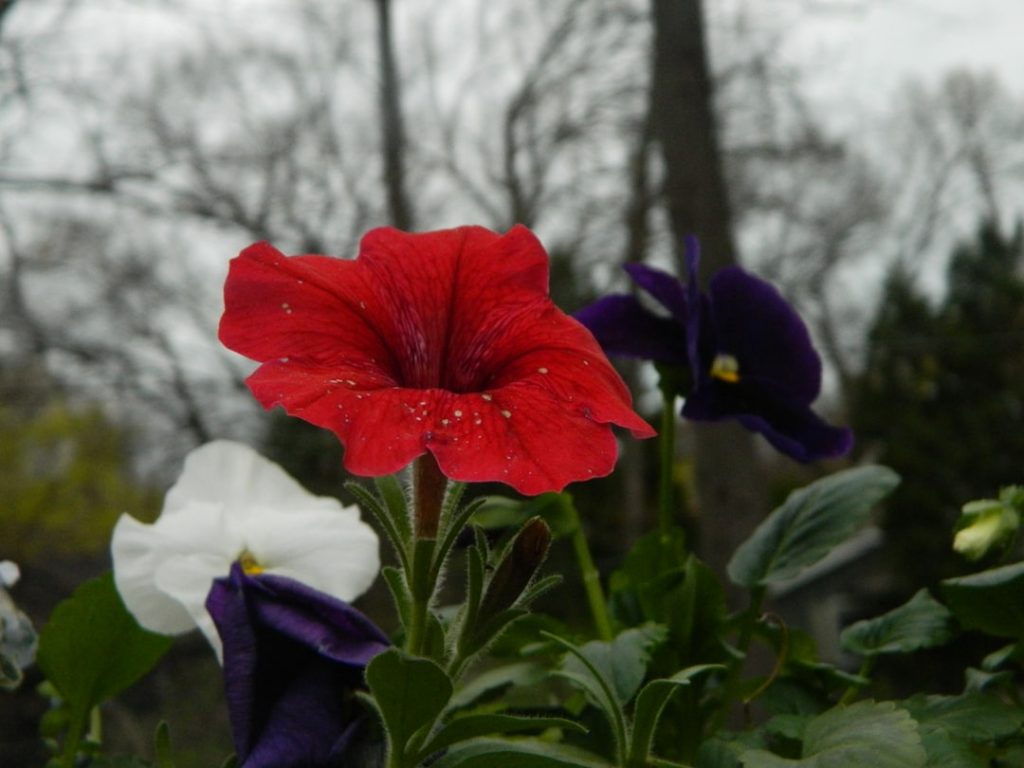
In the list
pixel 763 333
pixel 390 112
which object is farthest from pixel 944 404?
pixel 763 333

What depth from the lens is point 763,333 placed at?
3.02 feet

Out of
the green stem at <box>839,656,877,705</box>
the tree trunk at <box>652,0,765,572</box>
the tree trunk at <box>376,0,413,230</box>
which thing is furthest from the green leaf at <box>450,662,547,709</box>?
the tree trunk at <box>376,0,413,230</box>

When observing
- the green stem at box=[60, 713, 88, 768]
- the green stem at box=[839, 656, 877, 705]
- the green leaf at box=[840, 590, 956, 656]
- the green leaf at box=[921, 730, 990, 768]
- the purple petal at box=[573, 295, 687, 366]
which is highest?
the purple petal at box=[573, 295, 687, 366]

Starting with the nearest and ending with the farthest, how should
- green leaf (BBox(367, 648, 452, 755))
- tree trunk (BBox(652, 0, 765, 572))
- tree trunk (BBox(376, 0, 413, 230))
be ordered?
green leaf (BBox(367, 648, 452, 755)) → tree trunk (BBox(652, 0, 765, 572)) → tree trunk (BBox(376, 0, 413, 230))

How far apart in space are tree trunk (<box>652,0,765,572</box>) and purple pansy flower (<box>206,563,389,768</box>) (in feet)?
11.4

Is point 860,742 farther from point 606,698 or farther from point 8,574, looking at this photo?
point 8,574

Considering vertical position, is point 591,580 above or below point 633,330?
below

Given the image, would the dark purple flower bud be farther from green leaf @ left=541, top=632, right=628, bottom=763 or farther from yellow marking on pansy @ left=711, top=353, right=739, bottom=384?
green leaf @ left=541, top=632, right=628, bottom=763

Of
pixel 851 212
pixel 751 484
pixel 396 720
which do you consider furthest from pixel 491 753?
pixel 851 212

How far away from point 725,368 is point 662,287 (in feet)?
0.29

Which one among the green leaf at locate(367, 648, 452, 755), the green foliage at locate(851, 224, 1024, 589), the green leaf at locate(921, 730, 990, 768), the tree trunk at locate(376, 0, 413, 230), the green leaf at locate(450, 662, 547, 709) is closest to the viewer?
the green leaf at locate(367, 648, 452, 755)

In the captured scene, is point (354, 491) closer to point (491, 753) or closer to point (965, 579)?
Result: point (491, 753)

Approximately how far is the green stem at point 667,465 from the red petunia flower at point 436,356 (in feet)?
0.76

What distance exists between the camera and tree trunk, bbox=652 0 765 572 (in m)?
4.12
